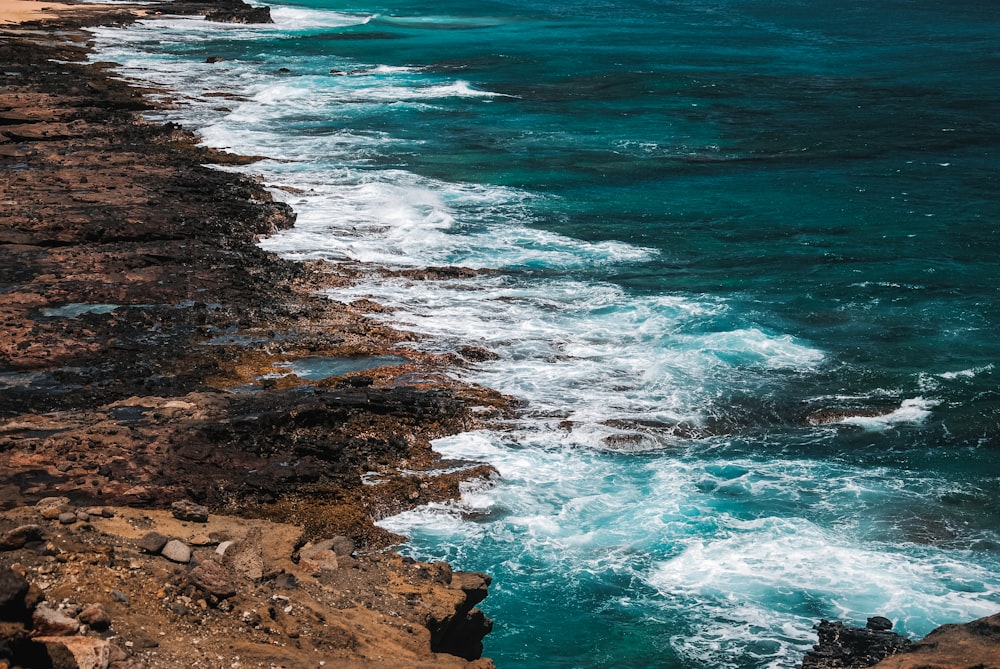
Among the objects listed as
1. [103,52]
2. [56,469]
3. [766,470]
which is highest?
[103,52]

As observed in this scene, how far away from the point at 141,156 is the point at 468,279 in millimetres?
11402

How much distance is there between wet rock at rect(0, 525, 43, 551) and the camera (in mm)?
9360

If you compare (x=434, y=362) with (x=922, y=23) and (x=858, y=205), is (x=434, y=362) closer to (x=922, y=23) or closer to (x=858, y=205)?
(x=858, y=205)

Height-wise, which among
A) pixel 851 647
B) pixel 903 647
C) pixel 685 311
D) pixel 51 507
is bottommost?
pixel 851 647

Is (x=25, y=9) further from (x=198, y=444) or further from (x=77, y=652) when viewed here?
(x=77, y=652)

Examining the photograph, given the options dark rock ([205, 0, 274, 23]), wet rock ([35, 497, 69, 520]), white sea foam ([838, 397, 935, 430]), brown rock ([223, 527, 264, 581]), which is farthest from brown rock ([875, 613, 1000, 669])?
dark rock ([205, 0, 274, 23])

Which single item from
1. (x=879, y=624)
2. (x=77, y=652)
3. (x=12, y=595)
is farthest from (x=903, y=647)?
(x=12, y=595)

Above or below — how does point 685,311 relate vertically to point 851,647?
above

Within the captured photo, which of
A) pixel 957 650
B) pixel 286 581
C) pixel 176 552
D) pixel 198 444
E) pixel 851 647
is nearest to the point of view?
pixel 957 650

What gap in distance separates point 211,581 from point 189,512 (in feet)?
6.52

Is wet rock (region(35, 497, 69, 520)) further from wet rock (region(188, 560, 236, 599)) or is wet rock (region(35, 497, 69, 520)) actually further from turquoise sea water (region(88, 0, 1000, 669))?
turquoise sea water (region(88, 0, 1000, 669))

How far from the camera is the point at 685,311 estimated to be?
22188 millimetres

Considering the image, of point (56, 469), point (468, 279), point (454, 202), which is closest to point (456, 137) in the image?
point (454, 202)

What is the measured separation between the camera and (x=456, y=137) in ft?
128
